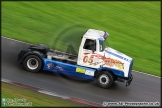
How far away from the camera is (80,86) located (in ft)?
46.5

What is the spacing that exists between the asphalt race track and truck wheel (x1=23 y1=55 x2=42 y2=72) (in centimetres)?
23

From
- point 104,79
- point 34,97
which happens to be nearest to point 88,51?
point 104,79

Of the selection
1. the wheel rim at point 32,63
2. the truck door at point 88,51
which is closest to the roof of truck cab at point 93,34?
the truck door at point 88,51

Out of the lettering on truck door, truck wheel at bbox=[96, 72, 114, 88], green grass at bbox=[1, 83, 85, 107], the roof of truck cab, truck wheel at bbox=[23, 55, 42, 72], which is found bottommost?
green grass at bbox=[1, 83, 85, 107]

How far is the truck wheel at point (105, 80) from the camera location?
1409 cm

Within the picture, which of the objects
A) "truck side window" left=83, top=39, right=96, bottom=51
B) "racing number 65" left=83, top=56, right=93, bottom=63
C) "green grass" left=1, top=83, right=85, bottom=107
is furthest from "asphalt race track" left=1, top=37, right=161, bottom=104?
"truck side window" left=83, top=39, right=96, bottom=51

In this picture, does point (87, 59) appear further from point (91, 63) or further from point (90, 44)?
point (90, 44)

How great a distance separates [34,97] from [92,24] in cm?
1153

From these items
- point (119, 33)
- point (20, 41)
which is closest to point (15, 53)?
point (20, 41)

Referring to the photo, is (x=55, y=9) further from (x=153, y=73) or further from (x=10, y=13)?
(x=153, y=73)

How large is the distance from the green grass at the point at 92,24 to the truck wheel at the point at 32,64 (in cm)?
402

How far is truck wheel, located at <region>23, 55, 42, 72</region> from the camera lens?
14.4m

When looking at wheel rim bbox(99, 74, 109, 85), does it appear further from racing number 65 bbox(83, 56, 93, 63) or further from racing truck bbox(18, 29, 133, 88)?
racing number 65 bbox(83, 56, 93, 63)

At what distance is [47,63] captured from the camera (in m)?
14.3
